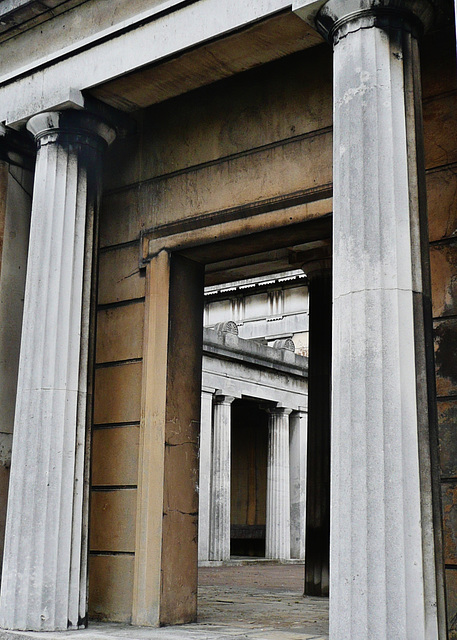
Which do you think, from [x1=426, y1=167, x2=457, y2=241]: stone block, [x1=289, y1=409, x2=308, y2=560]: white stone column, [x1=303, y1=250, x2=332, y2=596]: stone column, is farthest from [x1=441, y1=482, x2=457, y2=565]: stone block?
[x1=289, y1=409, x2=308, y2=560]: white stone column

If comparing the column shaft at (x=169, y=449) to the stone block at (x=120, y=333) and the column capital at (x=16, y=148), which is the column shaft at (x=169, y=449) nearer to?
the stone block at (x=120, y=333)

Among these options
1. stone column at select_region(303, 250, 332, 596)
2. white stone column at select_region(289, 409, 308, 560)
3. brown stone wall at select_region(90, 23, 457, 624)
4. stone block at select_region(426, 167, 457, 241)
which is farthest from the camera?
white stone column at select_region(289, 409, 308, 560)

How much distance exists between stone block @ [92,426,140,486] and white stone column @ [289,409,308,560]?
67.4 ft

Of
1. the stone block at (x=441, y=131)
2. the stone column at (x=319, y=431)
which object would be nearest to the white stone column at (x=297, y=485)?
the stone column at (x=319, y=431)

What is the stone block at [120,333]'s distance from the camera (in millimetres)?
10781

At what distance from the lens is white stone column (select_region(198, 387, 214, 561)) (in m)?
26.2

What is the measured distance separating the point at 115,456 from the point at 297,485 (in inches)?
846

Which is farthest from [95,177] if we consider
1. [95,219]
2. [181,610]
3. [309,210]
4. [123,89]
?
[181,610]

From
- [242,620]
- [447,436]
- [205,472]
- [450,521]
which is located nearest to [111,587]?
[242,620]

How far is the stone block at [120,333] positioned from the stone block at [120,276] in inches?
6.2

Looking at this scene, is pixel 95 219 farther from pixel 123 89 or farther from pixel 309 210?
pixel 309 210

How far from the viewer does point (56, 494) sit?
30.5ft

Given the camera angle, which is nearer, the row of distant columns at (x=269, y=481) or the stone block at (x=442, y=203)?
the stone block at (x=442, y=203)

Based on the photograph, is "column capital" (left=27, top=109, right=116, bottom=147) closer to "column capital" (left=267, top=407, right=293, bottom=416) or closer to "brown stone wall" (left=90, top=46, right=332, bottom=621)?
"brown stone wall" (left=90, top=46, right=332, bottom=621)
